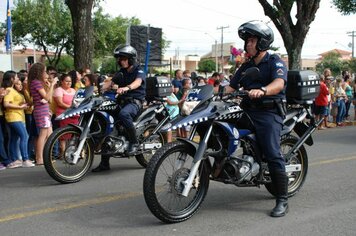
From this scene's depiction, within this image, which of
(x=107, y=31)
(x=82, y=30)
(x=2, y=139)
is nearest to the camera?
(x=2, y=139)

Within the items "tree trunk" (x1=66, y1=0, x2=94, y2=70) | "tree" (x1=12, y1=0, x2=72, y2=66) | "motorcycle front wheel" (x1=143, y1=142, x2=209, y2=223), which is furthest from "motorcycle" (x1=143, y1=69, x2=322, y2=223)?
"tree" (x1=12, y1=0, x2=72, y2=66)

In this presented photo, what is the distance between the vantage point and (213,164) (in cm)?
518

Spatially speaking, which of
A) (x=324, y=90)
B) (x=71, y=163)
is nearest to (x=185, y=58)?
(x=324, y=90)

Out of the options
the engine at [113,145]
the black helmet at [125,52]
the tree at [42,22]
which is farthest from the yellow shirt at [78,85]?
the tree at [42,22]

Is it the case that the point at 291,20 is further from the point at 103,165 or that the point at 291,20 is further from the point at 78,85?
the point at 103,165

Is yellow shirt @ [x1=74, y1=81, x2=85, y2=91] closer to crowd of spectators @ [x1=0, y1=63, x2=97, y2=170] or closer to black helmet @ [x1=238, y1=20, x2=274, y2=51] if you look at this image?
crowd of spectators @ [x1=0, y1=63, x2=97, y2=170]

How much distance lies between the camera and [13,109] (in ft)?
28.2

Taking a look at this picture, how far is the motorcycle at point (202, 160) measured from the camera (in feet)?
15.5

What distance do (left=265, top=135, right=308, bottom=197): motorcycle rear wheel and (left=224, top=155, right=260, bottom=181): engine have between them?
65 centimetres

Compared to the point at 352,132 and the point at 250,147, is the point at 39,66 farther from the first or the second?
the point at 352,132

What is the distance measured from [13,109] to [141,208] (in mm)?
4163

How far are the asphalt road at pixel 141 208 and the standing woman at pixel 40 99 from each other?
1.04 meters

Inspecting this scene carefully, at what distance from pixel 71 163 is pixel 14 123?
2261 millimetres

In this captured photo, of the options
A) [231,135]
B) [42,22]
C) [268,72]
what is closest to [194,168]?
[231,135]
